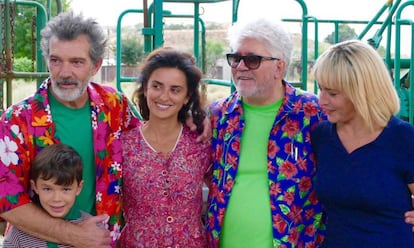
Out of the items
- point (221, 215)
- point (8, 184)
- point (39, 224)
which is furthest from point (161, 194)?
point (8, 184)

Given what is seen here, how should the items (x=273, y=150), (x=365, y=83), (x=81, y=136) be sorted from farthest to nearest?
(x=273, y=150) → (x=81, y=136) → (x=365, y=83)

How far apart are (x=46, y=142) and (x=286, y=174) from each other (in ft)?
3.44

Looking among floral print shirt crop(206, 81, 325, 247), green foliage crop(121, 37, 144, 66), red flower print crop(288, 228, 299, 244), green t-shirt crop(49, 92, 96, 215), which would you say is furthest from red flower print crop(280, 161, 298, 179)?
green foliage crop(121, 37, 144, 66)

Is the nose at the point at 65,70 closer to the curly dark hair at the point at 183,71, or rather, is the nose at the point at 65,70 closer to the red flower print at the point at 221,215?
the curly dark hair at the point at 183,71

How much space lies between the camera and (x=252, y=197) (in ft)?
9.68

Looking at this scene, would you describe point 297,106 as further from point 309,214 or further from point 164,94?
point 164,94

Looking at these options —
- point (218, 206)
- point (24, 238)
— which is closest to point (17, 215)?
point (24, 238)

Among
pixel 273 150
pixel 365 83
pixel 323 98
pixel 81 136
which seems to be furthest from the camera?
pixel 273 150

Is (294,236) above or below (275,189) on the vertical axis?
below

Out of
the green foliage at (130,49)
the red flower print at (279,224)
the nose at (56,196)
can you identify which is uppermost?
the green foliage at (130,49)

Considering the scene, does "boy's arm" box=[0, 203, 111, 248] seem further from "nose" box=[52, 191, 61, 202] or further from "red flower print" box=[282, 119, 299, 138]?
"red flower print" box=[282, 119, 299, 138]

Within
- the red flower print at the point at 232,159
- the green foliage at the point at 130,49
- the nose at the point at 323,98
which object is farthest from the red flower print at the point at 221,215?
the green foliage at the point at 130,49

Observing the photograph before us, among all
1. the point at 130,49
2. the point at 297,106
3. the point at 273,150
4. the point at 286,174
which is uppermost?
the point at 130,49

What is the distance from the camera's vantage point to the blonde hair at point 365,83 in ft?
8.68
